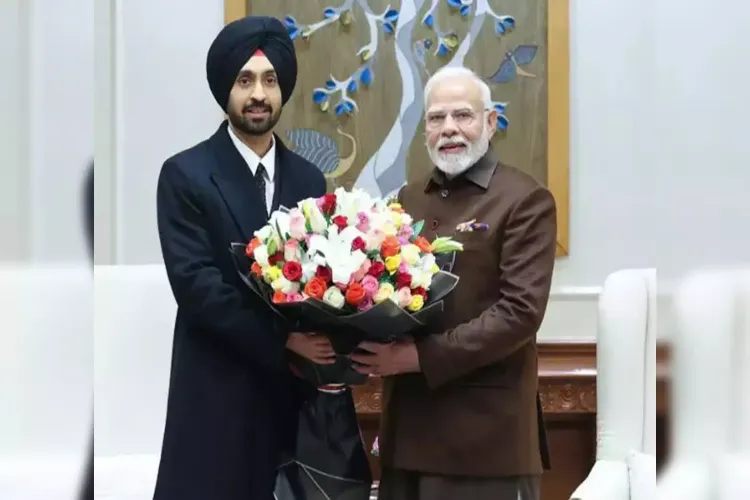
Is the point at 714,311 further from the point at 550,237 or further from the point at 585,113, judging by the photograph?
the point at 585,113

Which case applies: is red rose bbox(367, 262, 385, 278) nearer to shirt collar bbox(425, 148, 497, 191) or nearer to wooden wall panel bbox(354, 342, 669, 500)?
shirt collar bbox(425, 148, 497, 191)

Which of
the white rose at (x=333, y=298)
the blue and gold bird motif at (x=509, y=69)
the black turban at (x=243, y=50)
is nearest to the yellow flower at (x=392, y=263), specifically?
the white rose at (x=333, y=298)

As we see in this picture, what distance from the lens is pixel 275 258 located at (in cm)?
133

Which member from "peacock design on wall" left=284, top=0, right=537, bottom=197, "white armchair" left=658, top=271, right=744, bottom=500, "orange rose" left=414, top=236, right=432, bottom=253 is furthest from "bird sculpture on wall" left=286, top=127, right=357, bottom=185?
"white armchair" left=658, top=271, right=744, bottom=500

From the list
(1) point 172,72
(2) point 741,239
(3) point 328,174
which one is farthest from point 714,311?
(1) point 172,72

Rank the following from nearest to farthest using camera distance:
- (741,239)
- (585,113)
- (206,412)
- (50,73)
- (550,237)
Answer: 1. (50,73)
2. (741,239)
3. (206,412)
4. (550,237)
5. (585,113)

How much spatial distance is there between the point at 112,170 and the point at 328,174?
751 millimetres

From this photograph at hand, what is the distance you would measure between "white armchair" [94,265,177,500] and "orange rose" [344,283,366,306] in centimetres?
104

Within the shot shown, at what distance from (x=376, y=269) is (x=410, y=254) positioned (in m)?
0.07

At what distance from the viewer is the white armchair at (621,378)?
5.53 feet

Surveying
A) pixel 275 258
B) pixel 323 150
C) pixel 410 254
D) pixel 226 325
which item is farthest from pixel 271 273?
pixel 323 150

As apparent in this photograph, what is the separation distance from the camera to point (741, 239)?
419 mm

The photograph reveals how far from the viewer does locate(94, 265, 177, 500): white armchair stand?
6.99 ft

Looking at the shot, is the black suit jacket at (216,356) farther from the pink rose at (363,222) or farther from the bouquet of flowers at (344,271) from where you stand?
the pink rose at (363,222)
